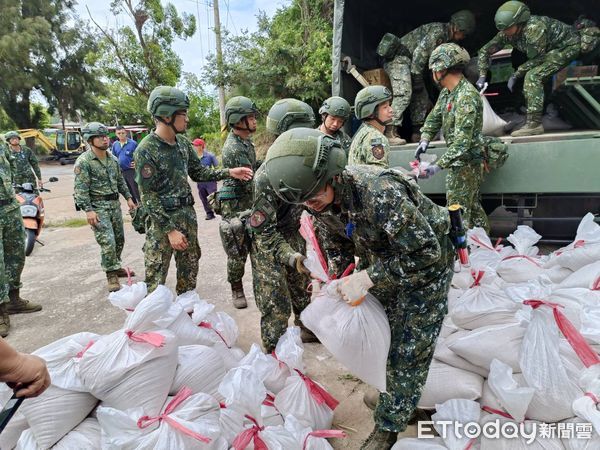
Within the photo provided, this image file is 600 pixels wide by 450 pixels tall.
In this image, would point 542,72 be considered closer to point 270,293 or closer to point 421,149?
point 421,149

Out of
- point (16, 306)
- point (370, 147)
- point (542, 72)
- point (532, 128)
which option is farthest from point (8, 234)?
point (542, 72)

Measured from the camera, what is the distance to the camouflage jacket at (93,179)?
3.69m

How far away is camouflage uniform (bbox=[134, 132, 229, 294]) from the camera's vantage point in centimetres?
256

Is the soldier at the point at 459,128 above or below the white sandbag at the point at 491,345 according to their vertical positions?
above

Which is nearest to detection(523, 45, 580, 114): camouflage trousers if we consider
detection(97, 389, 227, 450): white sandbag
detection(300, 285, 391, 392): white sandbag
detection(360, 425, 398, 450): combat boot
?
detection(300, 285, 391, 392): white sandbag

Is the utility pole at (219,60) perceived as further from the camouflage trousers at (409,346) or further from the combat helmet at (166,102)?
the camouflage trousers at (409,346)

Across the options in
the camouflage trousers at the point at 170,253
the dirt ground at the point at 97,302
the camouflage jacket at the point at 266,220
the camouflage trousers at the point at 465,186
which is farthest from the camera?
the camouflage trousers at the point at 465,186

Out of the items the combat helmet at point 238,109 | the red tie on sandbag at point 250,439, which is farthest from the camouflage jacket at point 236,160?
the red tie on sandbag at point 250,439

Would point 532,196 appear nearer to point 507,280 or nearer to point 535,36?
point 507,280

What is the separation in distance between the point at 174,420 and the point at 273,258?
988 millimetres

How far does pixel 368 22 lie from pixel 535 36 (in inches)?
68.1

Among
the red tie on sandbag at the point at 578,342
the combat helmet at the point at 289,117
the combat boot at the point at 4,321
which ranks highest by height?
the combat helmet at the point at 289,117

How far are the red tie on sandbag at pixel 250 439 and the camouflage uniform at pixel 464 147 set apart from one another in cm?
217

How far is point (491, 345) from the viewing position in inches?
68.4
